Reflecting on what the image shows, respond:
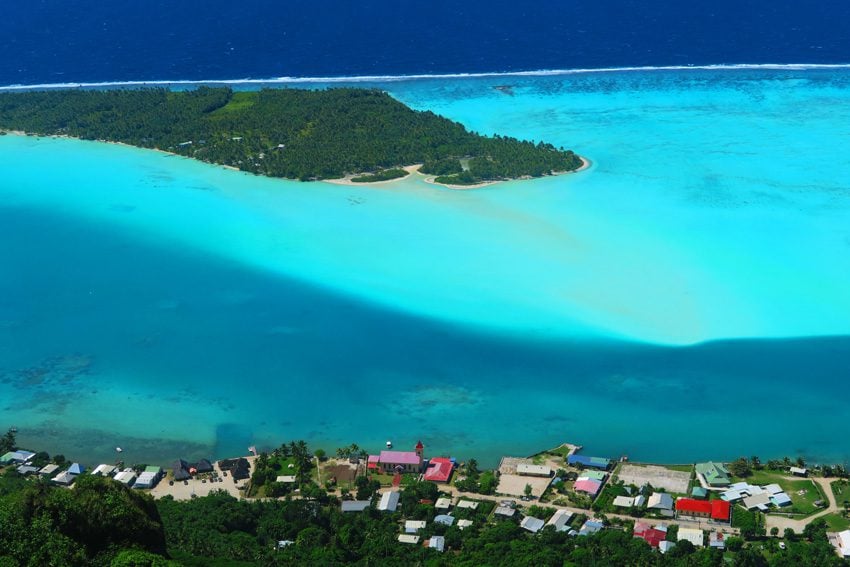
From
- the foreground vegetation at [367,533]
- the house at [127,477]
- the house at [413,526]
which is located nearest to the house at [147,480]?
the house at [127,477]

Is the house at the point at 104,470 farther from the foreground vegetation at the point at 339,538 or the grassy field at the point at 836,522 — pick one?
the grassy field at the point at 836,522

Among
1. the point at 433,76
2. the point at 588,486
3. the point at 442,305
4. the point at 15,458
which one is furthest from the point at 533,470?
the point at 433,76

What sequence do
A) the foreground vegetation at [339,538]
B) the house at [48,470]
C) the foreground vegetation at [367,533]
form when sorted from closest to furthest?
1. the foreground vegetation at [339,538]
2. the foreground vegetation at [367,533]
3. the house at [48,470]

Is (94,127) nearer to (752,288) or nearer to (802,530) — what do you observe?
(752,288)

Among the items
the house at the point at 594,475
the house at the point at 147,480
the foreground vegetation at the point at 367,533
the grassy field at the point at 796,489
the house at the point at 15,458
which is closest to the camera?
the foreground vegetation at the point at 367,533

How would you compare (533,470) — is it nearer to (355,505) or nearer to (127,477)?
(355,505)

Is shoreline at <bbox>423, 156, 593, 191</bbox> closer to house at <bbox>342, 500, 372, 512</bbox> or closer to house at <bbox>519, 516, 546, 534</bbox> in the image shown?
house at <bbox>342, 500, 372, 512</bbox>

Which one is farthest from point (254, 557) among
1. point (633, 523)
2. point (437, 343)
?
point (437, 343)
